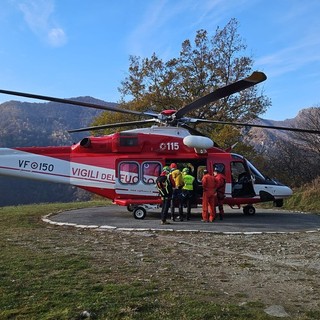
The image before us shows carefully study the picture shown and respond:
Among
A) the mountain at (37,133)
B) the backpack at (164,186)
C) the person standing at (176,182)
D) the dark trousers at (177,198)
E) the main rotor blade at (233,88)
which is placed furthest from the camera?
the mountain at (37,133)

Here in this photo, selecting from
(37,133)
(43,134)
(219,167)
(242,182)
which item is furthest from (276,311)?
(43,134)

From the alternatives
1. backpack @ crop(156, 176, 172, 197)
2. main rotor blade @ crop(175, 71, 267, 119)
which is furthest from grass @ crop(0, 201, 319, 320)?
main rotor blade @ crop(175, 71, 267, 119)

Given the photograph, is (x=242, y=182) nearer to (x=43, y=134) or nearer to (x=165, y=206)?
(x=165, y=206)

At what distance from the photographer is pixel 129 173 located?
14.5 meters

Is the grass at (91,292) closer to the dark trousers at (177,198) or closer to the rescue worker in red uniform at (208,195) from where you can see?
the dark trousers at (177,198)

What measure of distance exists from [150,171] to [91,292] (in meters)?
9.37

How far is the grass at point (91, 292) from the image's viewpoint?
14.6 ft

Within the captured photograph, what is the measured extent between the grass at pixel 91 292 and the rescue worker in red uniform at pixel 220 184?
6508 mm

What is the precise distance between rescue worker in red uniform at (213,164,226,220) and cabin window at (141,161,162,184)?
6.55ft

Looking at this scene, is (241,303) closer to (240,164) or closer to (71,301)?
(71,301)

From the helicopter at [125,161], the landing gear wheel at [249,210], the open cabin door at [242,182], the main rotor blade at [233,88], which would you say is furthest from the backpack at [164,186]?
the landing gear wheel at [249,210]

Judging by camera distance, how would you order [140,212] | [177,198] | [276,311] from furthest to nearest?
1. [140,212]
2. [177,198]
3. [276,311]

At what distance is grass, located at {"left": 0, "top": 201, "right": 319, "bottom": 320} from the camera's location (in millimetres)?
4461

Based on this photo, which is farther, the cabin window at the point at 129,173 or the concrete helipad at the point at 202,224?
the cabin window at the point at 129,173
